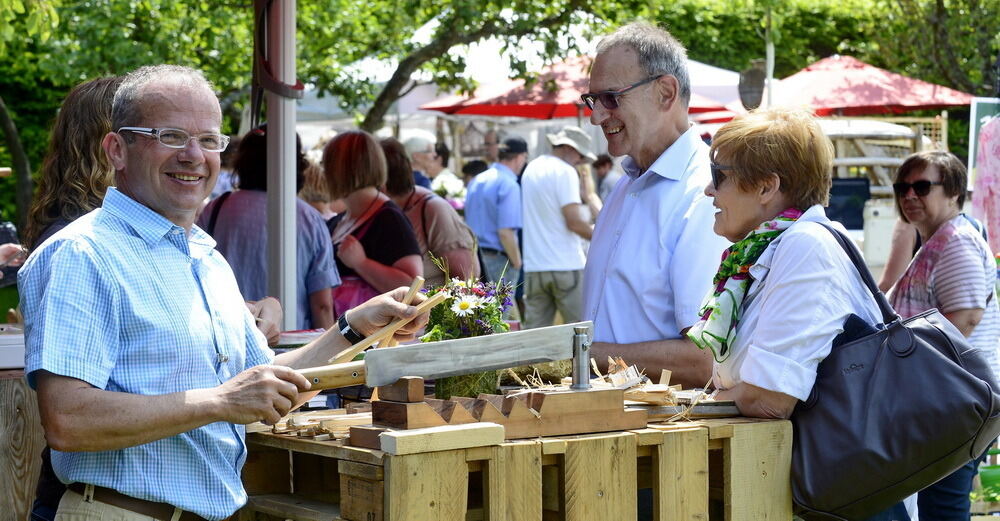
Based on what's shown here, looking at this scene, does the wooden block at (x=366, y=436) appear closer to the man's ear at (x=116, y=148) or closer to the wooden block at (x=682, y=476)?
the wooden block at (x=682, y=476)

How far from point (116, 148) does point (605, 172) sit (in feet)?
34.6

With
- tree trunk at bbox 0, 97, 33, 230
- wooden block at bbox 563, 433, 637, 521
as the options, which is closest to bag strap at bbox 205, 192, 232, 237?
wooden block at bbox 563, 433, 637, 521

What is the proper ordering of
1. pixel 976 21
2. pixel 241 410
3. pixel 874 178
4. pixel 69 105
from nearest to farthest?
pixel 241 410
pixel 69 105
pixel 874 178
pixel 976 21


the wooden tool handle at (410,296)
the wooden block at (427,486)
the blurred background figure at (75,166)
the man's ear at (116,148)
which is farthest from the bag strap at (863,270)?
the blurred background figure at (75,166)

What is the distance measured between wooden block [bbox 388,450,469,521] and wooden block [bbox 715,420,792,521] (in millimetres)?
605

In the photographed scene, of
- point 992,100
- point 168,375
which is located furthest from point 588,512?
point 992,100

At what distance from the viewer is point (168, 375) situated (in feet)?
7.06

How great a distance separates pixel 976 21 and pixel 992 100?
809 cm

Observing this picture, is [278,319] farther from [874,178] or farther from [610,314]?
[874,178]

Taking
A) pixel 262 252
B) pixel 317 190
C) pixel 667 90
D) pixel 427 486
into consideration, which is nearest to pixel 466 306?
pixel 427 486

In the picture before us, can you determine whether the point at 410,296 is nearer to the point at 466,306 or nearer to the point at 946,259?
the point at 466,306

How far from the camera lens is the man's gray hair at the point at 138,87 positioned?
7.37 ft

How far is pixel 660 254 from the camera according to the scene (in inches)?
121

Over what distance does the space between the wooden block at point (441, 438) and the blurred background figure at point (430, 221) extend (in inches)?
138
